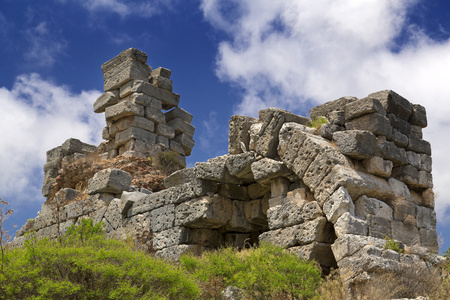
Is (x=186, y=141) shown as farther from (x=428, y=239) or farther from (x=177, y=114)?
(x=428, y=239)

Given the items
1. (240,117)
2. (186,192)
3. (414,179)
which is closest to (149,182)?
(186,192)

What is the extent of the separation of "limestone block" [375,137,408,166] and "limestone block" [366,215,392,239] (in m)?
1.16

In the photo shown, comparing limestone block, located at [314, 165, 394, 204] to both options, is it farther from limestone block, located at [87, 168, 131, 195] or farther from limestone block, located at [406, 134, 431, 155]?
limestone block, located at [87, 168, 131, 195]

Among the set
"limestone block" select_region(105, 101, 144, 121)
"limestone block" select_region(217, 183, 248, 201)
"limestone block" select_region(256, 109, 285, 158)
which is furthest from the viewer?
"limestone block" select_region(105, 101, 144, 121)

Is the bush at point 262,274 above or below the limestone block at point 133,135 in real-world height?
below

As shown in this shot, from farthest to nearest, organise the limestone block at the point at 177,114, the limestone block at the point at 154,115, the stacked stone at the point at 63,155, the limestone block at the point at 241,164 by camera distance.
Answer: the stacked stone at the point at 63,155 < the limestone block at the point at 177,114 < the limestone block at the point at 154,115 < the limestone block at the point at 241,164

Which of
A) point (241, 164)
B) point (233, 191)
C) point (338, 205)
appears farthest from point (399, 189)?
point (233, 191)

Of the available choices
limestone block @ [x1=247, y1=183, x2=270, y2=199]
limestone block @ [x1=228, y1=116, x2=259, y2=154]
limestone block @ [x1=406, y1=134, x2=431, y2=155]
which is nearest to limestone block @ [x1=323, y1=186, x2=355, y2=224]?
limestone block @ [x1=406, y1=134, x2=431, y2=155]

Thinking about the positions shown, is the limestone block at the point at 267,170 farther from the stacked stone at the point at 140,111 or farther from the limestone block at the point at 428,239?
the stacked stone at the point at 140,111

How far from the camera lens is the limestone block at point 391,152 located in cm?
905

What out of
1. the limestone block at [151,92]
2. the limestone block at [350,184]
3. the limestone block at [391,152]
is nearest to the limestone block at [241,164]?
Answer: the limestone block at [350,184]

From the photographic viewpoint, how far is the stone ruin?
27.2ft

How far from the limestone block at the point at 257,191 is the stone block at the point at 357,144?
2.22m

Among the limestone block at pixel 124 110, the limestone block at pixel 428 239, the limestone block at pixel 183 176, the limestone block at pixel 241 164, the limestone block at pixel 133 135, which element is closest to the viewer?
the limestone block at pixel 428 239
